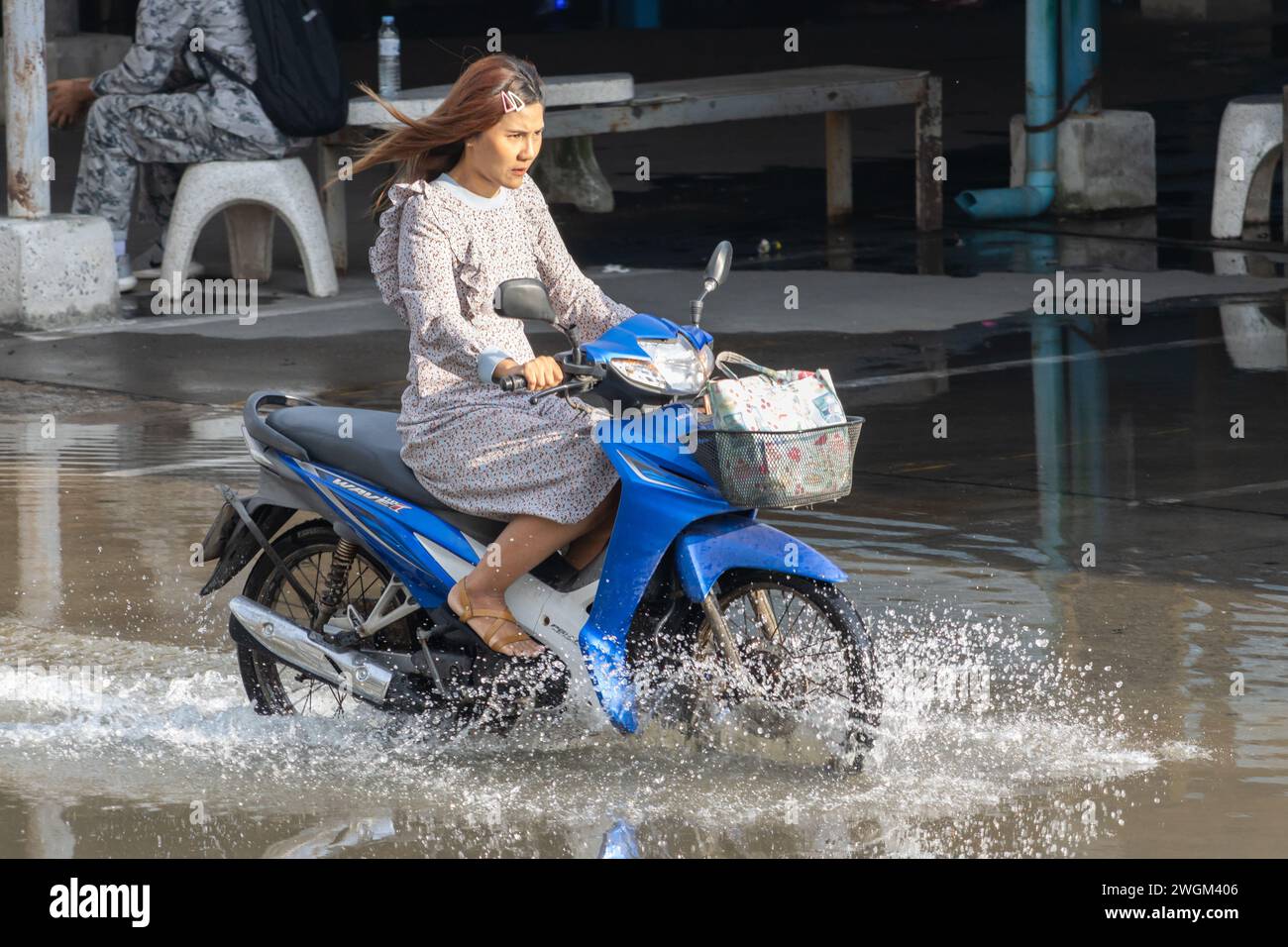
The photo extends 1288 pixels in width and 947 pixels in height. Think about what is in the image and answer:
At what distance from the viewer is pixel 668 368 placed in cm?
481

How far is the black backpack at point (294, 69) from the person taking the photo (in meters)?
11.6

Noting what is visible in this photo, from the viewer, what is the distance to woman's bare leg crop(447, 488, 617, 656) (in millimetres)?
5062

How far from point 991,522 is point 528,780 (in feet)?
9.10

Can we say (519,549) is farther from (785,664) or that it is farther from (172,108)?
(172,108)

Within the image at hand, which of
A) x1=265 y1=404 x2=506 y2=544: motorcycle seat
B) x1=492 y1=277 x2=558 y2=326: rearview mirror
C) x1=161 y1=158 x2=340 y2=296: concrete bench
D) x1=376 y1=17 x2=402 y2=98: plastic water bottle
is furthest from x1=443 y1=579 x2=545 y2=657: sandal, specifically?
x1=376 y1=17 x2=402 y2=98: plastic water bottle

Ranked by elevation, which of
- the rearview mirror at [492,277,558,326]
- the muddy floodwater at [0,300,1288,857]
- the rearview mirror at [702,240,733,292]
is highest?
the rearview mirror at [702,240,733,292]

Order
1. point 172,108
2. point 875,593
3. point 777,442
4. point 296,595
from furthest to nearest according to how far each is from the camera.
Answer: point 172,108 → point 875,593 → point 296,595 → point 777,442

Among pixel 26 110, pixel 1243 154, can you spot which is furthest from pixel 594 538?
pixel 1243 154

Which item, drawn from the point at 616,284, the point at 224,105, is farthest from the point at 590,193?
the point at 224,105

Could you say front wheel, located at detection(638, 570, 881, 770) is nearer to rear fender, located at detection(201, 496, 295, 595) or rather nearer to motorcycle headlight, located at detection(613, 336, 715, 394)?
motorcycle headlight, located at detection(613, 336, 715, 394)

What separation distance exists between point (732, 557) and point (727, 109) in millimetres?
9405

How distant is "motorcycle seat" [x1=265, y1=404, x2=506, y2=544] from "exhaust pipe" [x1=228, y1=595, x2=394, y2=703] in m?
0.40

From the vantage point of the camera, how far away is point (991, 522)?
743cm
